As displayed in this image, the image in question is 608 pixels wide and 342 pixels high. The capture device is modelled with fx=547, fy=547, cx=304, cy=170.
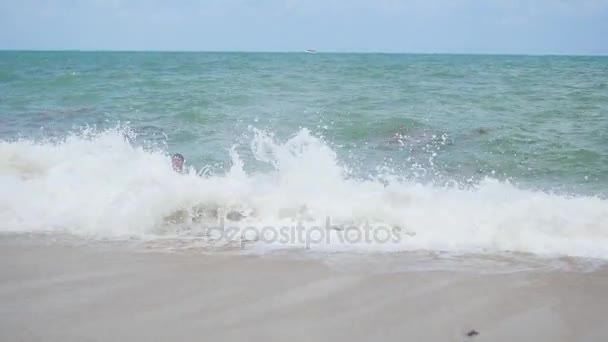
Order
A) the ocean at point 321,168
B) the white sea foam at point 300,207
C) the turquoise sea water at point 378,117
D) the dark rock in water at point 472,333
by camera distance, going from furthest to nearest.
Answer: the turquoise sea water at point 378,117
the ocean at point 321,168
the white sea foam at point 300,207
the dark rock in water at point 472,333

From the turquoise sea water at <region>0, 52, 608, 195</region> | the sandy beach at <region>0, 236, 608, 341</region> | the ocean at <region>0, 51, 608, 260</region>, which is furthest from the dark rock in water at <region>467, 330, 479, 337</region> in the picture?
the turquoise sea water at <region>0, 52, 608, 195</region>

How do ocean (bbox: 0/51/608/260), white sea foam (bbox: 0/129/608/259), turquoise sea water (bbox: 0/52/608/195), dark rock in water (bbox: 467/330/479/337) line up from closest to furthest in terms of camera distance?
1. dark rock in water (bbox: 467/330/479/337)
2. white sea foam (bbox: 0/129/608/259)
3. ocean (bbox: 0/51/608/260)
4. turquoise sea water (bbox: 0/52/608/195)

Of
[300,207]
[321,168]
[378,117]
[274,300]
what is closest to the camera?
[274,300]

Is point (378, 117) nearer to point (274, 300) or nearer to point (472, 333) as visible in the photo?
point (274, 300)

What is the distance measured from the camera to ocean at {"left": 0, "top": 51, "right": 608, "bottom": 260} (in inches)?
200

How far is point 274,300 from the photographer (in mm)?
3629

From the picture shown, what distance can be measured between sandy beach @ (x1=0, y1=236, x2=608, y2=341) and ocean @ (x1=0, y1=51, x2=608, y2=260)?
1.81ft

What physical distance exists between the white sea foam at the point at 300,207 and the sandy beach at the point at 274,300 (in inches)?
25.3

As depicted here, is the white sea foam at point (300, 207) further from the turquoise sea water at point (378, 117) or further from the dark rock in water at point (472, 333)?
the turquoise sea water at point (378, 117)

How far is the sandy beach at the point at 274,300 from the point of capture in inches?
127

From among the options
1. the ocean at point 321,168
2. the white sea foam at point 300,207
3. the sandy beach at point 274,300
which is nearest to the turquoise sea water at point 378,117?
the ocean at point 321,168

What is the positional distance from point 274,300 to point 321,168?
305 centimetres

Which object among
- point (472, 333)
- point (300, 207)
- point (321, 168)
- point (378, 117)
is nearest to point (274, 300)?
point (472, 333)

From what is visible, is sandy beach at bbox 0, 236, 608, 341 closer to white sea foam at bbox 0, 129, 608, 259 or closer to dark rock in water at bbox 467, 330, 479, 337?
dark rock in water at bbox 467, 330, 479, 337
